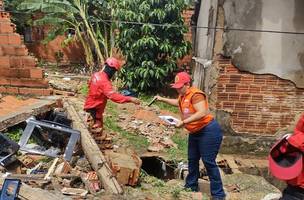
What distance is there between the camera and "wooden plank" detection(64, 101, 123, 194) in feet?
13.6

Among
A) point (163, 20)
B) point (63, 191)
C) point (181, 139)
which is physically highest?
point (163, 20)

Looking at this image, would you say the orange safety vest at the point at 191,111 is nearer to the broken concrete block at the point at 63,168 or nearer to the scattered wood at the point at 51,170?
the broken concrete block at the point at 63,168

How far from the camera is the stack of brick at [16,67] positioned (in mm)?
6500

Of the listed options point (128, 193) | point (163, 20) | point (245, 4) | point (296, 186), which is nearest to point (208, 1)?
point (245, 4)

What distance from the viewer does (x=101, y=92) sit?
5.58 metres

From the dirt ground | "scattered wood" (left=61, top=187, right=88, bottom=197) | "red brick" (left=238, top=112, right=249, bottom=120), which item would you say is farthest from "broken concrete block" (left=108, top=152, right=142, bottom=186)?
"red brick" (left=238, top=112, right=249, bottom=120)

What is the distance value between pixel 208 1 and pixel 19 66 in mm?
4267

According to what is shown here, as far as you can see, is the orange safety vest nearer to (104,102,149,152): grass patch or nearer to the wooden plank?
the wooden plank

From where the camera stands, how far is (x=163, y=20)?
11141mm

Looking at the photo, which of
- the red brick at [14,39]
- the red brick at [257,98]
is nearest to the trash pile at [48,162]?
the red brick at [14,39]

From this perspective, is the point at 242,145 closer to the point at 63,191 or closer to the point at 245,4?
the point at 245,4

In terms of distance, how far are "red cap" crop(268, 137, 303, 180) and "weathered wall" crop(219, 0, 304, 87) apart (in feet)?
12.7

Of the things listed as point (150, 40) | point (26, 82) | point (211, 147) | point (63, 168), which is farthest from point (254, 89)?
point (150, 40)

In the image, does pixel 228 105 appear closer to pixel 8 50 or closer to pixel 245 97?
pixel 245 97
